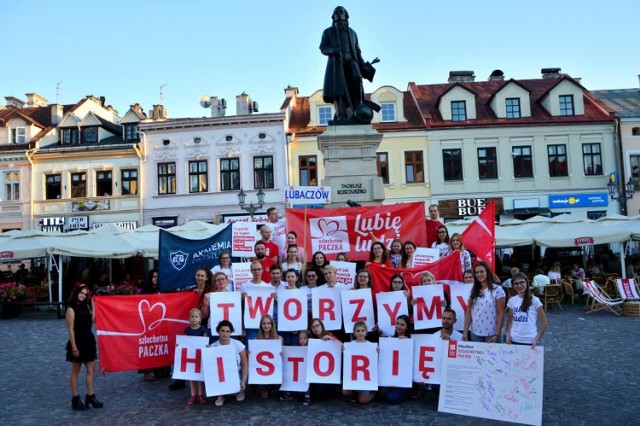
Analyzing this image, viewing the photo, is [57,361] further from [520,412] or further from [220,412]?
[520,412]

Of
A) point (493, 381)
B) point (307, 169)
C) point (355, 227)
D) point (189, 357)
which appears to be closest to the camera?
point (493, 381)

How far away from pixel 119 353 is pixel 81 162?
30103 millimetres

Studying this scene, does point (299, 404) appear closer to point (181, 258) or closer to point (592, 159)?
point (181, 258)

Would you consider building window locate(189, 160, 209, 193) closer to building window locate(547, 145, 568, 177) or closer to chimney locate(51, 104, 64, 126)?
chimney locate(51, 104, 64, 126)

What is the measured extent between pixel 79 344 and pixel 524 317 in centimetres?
571

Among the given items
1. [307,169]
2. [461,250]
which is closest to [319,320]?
[461,250]

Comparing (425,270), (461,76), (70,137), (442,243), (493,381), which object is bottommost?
(493,381)

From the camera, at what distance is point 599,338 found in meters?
11.7

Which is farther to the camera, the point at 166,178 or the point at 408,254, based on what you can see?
the point at 166,178

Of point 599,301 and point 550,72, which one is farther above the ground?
point 550,72

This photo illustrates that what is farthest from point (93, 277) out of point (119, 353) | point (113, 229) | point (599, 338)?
point (599, 338)

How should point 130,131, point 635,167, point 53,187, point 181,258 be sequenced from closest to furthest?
point 181,258 → point 635,167 → point 53,187 → point 130,131

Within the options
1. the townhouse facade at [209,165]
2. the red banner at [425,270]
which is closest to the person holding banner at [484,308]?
the red banner at [425,270]

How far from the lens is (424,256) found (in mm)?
8773
